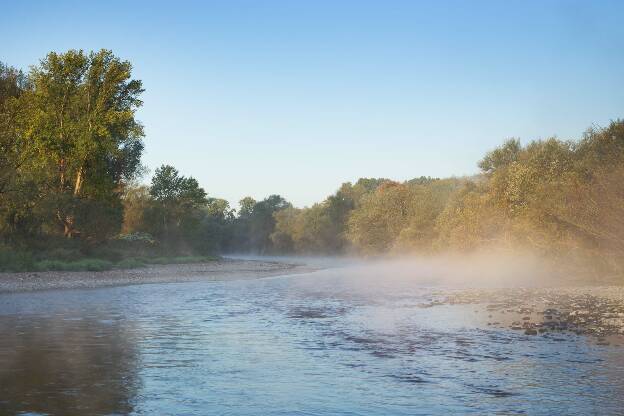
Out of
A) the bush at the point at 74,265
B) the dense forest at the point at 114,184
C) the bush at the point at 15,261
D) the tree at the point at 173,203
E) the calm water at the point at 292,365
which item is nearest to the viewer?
the calm water at the point at 292,365

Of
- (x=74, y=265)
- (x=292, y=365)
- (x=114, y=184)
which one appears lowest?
(x=292, y=365)

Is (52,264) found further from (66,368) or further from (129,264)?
(66,368)

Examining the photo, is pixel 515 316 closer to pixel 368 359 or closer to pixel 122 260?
pixel 368 359

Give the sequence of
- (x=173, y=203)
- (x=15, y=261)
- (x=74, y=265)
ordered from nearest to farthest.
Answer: (x=15, y=261), (x=74, y=265), (x=173, y=203)

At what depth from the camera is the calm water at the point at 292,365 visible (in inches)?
465

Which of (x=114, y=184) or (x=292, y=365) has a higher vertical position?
(x=114, y=184)

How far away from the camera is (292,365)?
1570 centimetres

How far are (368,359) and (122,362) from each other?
6.58 metres

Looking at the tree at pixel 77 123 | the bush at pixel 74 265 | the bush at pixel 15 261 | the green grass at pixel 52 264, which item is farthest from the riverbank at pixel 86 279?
the tree at pixel 77 123

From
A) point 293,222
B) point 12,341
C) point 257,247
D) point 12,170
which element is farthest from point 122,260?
point 257,247

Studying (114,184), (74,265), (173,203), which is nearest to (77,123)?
(114,184)

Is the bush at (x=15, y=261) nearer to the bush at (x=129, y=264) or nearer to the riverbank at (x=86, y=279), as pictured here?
the riverbank at (x=86, y=279)

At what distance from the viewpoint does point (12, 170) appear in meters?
49.5

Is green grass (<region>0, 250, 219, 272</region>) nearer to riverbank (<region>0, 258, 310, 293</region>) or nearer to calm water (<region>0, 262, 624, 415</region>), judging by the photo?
riverbank (<region>0, 258, 310, 293</region>)
